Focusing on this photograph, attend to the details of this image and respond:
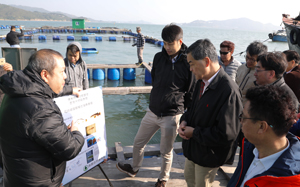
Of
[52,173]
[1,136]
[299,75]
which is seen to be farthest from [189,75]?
[1,136]

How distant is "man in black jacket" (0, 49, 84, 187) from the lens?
146cm

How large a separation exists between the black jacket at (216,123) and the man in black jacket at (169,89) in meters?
0.62

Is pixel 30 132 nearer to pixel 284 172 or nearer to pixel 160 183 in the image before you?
pixel 284 172

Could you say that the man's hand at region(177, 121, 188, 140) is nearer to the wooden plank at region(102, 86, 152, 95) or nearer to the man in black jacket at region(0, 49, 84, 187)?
the man in black jacket at region(0, 49, 84, 187)

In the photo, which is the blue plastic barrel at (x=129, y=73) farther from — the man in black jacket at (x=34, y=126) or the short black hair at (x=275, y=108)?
the short black hair at (x=275, y=108)

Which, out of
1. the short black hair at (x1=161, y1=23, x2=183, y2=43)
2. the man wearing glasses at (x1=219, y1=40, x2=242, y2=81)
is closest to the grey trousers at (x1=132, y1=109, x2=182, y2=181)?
the short black hair at (x1=161, y1=23, x2=183, y2=43)

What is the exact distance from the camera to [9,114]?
1485 mm

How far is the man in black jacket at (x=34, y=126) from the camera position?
1459mm

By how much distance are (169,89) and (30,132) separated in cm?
170

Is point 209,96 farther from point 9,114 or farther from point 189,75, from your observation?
point 9,114

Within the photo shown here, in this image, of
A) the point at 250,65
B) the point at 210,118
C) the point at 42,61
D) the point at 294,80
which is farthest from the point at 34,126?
the point at 294,80

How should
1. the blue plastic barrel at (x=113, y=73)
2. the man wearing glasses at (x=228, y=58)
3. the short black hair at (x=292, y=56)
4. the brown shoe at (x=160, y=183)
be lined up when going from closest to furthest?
the brown shoe at (x=160, y=183) → the short black hair at (x=292, y=56) → the man wearing glasses at (x=228, y=58) → the blue plastic barrel at (x=113, y=73)

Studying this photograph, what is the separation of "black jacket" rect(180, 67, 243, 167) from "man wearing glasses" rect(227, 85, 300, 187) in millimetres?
457

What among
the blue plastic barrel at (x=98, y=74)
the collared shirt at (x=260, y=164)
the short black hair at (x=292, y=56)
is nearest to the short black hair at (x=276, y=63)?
the short black hair at (x=292, y=56)
